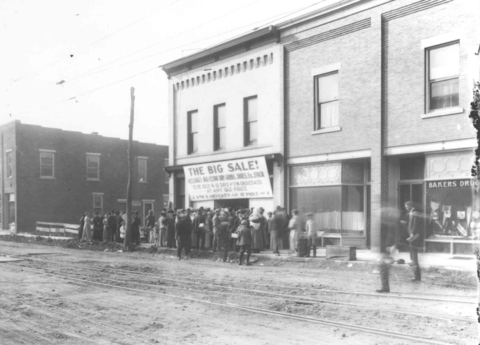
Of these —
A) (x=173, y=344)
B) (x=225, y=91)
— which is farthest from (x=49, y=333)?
(x=225, y=91)

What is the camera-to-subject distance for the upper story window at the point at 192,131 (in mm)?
24219

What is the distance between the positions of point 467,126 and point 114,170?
30.4 metres

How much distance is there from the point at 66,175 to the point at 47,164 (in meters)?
1.50

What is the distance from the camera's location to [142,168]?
135 ft

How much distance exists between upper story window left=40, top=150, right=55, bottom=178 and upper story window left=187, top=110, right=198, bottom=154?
16.9m

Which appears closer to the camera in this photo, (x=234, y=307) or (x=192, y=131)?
(x=234, y=307)

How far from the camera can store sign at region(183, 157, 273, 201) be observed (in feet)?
67.7

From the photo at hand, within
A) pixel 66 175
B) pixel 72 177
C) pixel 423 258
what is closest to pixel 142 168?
pixel 72 177

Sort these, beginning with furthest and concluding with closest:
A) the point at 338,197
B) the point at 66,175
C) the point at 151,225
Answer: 1. the point at 66,175
2. the point at 151,225
3. the point at 338,197

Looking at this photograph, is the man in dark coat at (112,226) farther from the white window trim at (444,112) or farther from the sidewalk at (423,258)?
the white window trim at (444,112)

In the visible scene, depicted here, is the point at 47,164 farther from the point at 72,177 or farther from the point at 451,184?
the point at 451,184

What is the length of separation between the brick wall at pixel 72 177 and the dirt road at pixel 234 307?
75.3 feet

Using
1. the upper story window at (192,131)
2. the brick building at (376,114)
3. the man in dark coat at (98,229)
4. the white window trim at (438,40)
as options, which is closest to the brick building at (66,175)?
the man in dark coat at (98,229)

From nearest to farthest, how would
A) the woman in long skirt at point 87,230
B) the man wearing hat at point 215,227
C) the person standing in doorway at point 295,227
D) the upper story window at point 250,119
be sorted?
1. the person standing in doorway at point 295,227
2. the man wearing hat at point 215,227
3. the upper story window at point 250,119
4. the woman in long skirt at point 87,230
